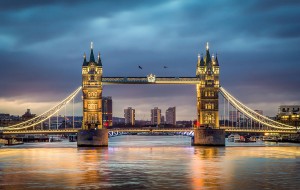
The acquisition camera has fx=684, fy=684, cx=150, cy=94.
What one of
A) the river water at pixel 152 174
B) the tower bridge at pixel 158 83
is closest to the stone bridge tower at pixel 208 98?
the tower bridge at pixel 158 83

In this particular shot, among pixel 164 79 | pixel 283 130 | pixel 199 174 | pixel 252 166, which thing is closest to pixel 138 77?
pixel 164 79

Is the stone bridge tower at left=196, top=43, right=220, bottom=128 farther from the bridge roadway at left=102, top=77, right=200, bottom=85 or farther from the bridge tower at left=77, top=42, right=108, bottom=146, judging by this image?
the bridge tower at left=77, top=42, right=108, bottom=146

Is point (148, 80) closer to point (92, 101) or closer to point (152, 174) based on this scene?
point (92, 101)

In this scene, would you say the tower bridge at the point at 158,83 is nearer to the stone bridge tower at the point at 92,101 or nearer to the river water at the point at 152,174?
the stone bridge tower at the point at 92,101

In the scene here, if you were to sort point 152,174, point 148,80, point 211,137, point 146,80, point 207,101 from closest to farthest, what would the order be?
1. point 152,174
2. point 148,80
3. point 146,80
4. point 211,137
5. point 207,101

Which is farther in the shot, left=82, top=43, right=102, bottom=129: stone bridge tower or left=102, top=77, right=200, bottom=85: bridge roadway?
left=82, top=43, right=102, bottom=129: stone bridge tower

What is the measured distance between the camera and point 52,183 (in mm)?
61562

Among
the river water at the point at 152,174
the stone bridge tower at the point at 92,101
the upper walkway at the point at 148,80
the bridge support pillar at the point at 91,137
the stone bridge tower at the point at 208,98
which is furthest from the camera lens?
the stone bridge tower at the point at 208,98

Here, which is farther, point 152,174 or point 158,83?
point 158,83

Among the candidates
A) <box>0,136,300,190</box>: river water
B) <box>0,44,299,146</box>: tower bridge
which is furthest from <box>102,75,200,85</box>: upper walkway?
<box>0,136,300,190</box>: river water

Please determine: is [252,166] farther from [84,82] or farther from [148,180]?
[84,82]

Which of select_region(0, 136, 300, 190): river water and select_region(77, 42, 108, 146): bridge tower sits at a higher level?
select_region(77, 42, 108, 146): bridge tower

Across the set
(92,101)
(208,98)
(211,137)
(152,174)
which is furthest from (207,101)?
(152,174)

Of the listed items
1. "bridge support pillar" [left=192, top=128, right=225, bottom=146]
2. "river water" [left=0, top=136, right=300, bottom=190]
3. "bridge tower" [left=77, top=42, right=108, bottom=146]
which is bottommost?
"river water" [left=0, top=136, right=300, bottom=190]
